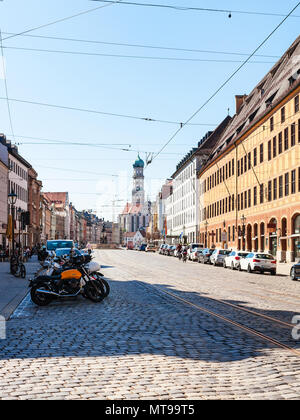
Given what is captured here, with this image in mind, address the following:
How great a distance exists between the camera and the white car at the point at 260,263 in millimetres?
36000

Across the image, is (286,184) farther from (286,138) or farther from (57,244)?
(57,244)

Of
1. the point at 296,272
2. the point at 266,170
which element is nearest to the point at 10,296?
the point at 296,272

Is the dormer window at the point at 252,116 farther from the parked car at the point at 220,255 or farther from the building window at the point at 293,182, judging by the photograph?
the parked car at the point at 220,255

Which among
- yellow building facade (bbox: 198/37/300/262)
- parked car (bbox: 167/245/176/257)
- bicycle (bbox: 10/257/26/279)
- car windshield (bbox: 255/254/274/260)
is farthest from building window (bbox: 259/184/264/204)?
bicycle (bbox: 10/257/26/279)

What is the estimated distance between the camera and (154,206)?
584 ft

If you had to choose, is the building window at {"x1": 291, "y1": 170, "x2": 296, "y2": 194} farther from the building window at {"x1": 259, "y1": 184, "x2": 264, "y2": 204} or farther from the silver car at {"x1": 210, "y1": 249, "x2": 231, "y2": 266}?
the building window at {"x1": 259, "y1": 184, "x2": 264, "y2": 204}

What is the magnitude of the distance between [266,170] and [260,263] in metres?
17.0

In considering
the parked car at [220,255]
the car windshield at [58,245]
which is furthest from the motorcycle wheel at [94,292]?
the parked car at [220,255]

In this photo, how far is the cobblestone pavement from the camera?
6.37 metres

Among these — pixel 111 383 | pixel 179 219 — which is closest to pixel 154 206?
pixel 179 219

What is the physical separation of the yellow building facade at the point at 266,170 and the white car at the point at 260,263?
5.15 m

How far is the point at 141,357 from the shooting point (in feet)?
27.0

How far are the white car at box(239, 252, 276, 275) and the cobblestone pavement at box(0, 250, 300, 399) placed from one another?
71.7ft

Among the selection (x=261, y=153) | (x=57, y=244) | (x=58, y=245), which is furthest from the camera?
(x=261, y=153)
